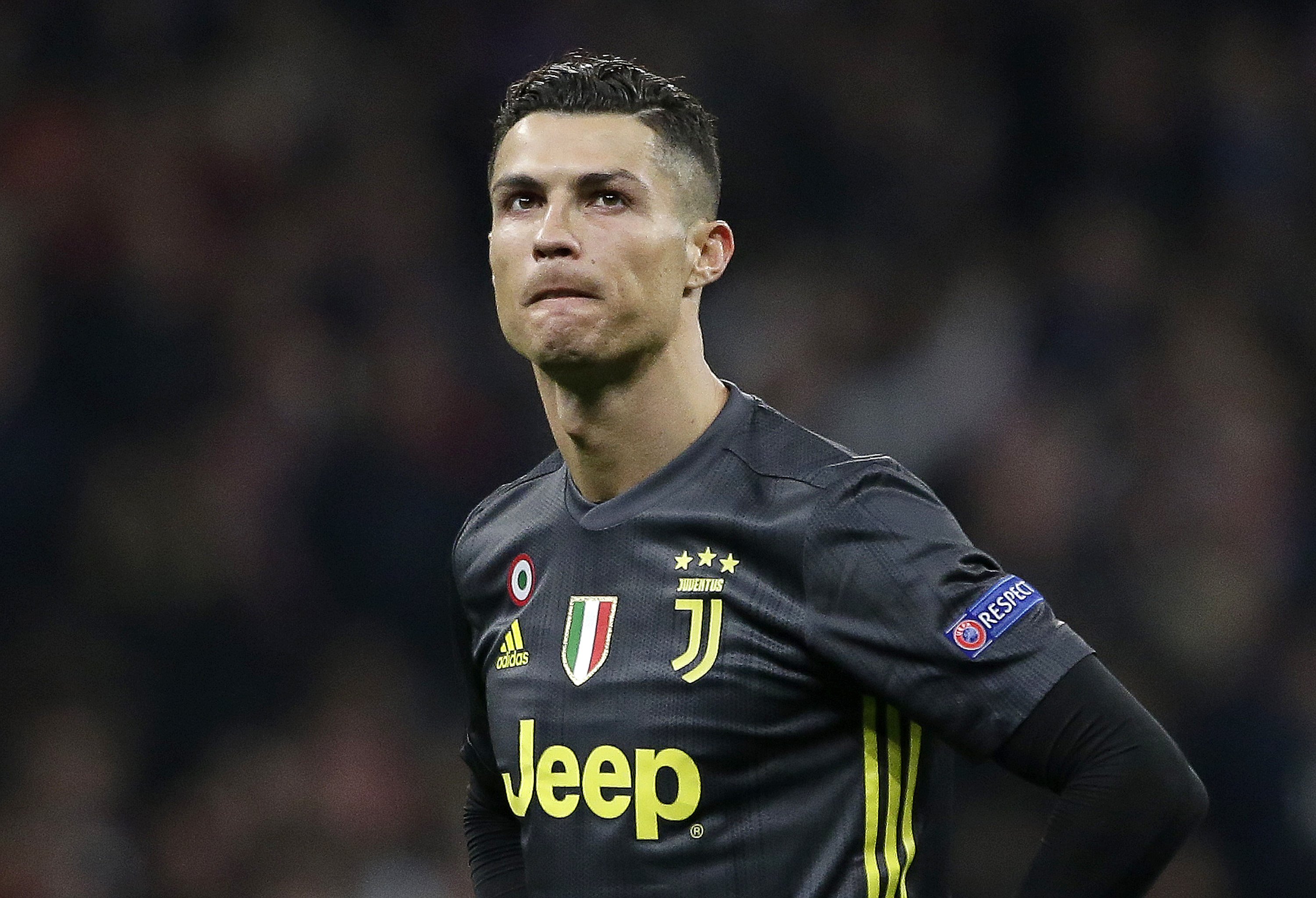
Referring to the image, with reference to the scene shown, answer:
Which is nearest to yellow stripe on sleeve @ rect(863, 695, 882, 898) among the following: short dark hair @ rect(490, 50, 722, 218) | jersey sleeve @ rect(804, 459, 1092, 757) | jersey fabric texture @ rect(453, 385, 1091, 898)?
jersey fabric texture @ rect(453, 385, 1091, 898)

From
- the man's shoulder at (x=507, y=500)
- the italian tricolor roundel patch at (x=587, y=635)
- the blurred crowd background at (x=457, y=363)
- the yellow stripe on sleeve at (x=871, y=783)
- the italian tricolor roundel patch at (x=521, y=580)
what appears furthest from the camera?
the blurred crowd background at (x=457, y=363)

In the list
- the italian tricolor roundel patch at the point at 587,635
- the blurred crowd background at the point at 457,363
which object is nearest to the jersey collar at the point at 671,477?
the italian tricolor roundel patch at the point at 587,635

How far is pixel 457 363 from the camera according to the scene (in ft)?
23.0

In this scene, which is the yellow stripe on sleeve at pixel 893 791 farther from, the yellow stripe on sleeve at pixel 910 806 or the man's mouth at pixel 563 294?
the man's mouth at pixel 563 294

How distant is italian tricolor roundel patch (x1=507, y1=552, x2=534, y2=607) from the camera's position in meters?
2.90

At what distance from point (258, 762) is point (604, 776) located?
3.85 metres

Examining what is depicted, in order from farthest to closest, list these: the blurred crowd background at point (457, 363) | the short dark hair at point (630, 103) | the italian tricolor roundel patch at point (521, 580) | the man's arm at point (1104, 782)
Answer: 1. the blurred crowd background at point (457, 363)
2. the italian tricolor roundel patch at point (521, 580)
3. the short dark hair at point (630, 103)
4. the man's arm at point (1104, 782)

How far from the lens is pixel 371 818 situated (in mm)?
6039

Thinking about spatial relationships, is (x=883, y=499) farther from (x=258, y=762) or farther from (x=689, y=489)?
(x=258, y=762)

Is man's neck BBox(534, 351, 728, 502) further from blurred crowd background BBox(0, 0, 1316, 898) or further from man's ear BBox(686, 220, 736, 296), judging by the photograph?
blurred crowd background BBox(0, 0, 1316, 898)

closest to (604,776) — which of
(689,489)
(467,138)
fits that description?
(689,489)

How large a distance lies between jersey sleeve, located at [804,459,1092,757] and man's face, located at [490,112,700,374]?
1.47 feet

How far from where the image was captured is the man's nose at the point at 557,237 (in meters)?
2.67

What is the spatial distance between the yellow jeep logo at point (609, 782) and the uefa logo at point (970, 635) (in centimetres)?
44
